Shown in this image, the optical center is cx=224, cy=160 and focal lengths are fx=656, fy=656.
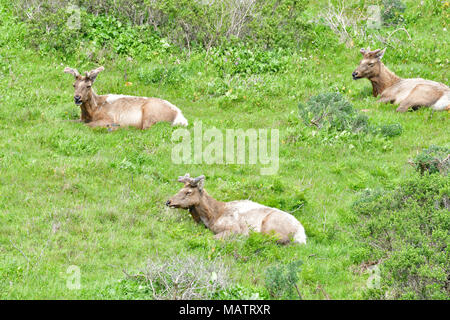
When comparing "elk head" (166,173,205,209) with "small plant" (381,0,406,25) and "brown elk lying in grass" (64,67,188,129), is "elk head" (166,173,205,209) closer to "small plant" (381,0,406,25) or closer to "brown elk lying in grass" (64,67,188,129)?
"brown elk lying in grass" (64,67,188,129)

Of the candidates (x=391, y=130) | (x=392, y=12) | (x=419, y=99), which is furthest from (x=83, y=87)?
(x=392, y=12)

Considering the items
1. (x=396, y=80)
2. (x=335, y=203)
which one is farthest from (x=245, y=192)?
(x=396, y=80)

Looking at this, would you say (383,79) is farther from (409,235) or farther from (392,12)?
(409,235)

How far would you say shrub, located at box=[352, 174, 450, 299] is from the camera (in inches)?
336

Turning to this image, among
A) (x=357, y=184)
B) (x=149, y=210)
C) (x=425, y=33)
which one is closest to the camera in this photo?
(x=149, y=210)

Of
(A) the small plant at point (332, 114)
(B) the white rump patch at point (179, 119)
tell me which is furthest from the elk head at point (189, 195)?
(A) the small plant at point (332, 114)

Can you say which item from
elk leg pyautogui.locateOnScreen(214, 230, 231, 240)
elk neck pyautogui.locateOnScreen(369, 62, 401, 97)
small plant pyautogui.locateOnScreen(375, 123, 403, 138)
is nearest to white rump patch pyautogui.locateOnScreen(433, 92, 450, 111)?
elk neck pyautogui.locateOnScreen(369, 62, 401, 97)

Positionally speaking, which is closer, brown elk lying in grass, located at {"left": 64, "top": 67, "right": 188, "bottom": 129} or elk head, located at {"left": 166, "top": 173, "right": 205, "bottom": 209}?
elk head, located at {"left": 166, "top": 173, "right": 205, "bottom": 209}

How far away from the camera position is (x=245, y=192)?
1227 cm

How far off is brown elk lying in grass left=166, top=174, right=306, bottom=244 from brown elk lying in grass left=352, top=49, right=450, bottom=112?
7.30 metres

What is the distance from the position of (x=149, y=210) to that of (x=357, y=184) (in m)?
4.33

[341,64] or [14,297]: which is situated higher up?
[14,297]

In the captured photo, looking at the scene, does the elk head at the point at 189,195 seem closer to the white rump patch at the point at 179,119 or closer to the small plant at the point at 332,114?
the white rump patch at the point at 179,119
